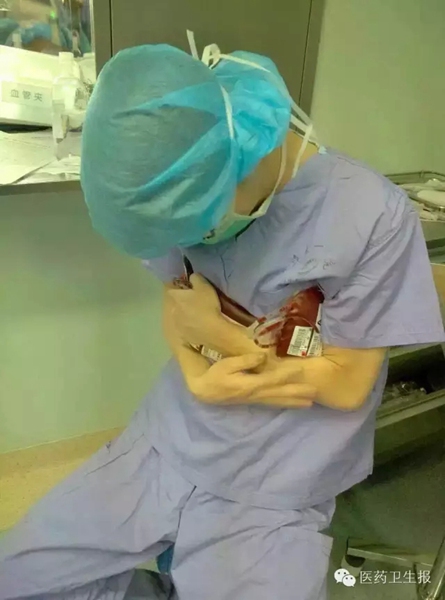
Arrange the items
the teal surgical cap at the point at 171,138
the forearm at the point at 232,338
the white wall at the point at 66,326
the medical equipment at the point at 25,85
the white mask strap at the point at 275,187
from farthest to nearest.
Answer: the white wall at the point at 66,326 < the medical equipment at the point at 25,85 < the forearm at the point at 232,338 < the white mask strap at the point at 275,187 < the teal surgical cap at the point at 171,138

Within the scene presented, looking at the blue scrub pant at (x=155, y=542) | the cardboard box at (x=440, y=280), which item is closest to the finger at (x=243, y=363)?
the blue scrub pant at (x=155, y=542)

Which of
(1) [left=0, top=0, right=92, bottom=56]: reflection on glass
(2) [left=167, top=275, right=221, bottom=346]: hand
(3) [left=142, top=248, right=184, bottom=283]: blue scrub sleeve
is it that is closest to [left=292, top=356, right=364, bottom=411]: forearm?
(2) [left=167, top=275, right=221, bottom=346]: hand

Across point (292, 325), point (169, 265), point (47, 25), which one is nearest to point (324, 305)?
point (292, 325)

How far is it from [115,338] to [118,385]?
144 mm

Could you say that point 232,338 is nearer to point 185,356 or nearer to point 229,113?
point 185,356

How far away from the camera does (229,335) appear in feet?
2.93

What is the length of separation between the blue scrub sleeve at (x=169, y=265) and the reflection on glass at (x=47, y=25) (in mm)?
508

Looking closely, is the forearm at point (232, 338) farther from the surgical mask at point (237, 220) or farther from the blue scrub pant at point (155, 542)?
the blue scrub pant at point (155, 542)

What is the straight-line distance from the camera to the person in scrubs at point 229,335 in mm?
707

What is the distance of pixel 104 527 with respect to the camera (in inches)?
38.3

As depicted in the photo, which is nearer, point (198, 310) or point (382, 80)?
point (198, 310)

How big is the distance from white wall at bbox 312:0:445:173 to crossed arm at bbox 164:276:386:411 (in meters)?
0.77

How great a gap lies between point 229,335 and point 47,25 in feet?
2.48
